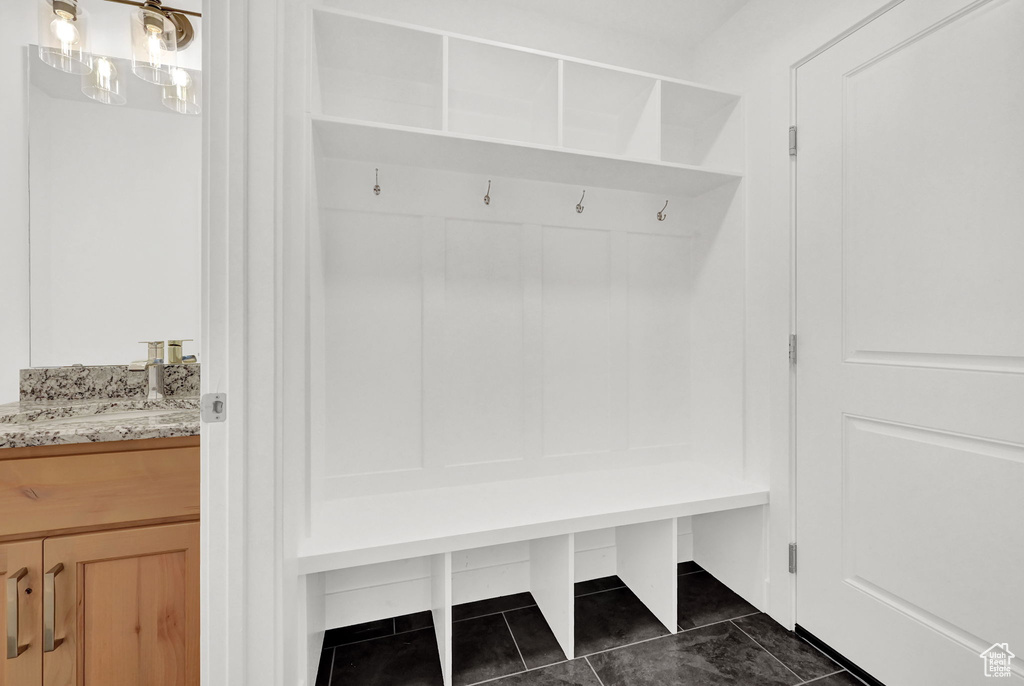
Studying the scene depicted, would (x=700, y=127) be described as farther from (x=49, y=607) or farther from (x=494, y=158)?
(x=49, y=607)

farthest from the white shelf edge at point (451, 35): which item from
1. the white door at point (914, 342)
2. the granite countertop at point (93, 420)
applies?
the granite countertop at point (93, 420)

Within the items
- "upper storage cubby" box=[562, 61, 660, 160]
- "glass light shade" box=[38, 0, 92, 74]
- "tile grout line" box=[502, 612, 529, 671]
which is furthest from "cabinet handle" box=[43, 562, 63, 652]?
"upper storage cubby" box=[562, 61, 660, 160]

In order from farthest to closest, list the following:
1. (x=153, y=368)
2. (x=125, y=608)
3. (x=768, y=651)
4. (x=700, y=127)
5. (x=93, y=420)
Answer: (x=700, y=127), (x=768, y=651), (x=153, y=368), (x=93, y=420), (x=125, y=608)

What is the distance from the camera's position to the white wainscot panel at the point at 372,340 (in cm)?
166

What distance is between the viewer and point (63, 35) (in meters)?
1.38

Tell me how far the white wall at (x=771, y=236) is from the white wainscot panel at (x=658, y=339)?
0.34m

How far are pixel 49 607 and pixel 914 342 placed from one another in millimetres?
2256

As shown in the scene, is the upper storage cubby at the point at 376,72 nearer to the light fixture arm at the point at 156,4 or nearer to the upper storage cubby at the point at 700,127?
the light fixture arm at the point at 156,4

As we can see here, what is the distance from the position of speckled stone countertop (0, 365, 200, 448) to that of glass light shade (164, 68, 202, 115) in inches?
34.4

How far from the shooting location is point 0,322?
4.49 ft

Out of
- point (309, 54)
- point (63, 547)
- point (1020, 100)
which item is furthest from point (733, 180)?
point (63, 547)

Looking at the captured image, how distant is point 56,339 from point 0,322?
0.14 m

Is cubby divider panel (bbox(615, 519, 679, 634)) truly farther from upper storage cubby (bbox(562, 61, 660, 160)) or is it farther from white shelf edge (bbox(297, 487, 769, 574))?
upper storage cubby (bbox(562, 61, 660, 160))

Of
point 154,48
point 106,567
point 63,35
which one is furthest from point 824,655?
point 63,35
